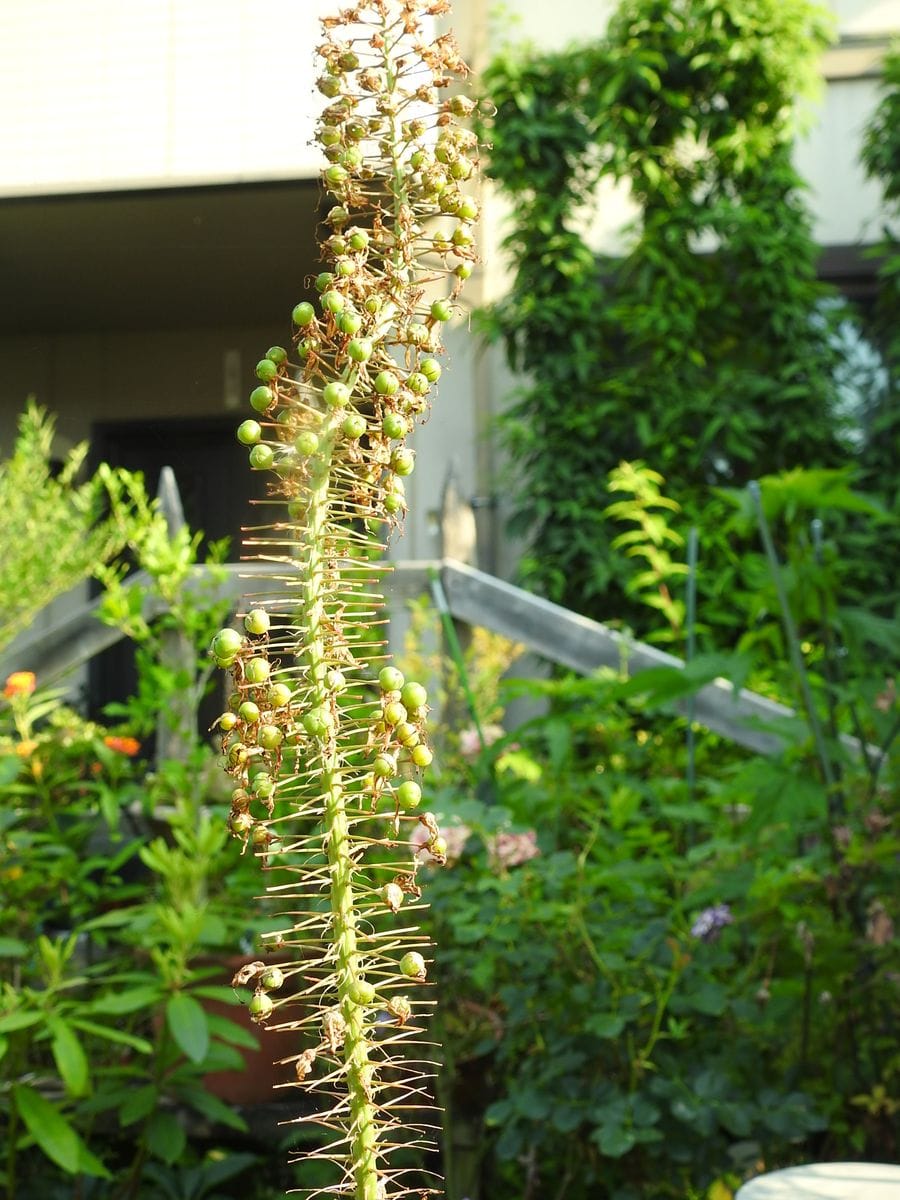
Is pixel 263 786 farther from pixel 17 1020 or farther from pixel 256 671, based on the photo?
pixel 17 1020

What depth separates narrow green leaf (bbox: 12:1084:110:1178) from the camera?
Result: 1572 millimetres

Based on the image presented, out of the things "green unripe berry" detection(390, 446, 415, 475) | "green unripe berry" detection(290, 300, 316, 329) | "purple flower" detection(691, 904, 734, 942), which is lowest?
"purple flower" detection(691, 904, 734, 942)

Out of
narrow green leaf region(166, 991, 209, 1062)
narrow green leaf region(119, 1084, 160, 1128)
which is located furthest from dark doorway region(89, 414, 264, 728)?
narrow green leaf region(119, 1084, 160, 1128)

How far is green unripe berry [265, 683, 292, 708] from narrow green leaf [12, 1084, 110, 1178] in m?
1.31

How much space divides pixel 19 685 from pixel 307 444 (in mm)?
1951

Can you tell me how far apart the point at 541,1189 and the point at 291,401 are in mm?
1810

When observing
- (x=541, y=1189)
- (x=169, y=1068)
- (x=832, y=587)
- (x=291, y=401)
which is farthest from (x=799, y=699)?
(x=291, y=401)

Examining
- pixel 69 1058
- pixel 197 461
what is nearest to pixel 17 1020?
pixel 69 1058

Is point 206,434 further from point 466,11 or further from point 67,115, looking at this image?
point 466,11

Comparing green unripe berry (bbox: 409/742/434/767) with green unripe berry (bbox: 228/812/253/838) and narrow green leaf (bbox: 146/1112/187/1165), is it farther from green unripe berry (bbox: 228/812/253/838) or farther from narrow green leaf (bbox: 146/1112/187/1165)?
narrow green leaf (bbox: 146/1112/187/1165)

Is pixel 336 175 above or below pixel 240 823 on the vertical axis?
above

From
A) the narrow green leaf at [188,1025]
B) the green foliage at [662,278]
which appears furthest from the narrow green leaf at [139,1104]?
the green foliage at [662,278]

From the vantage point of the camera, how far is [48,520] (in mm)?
2221

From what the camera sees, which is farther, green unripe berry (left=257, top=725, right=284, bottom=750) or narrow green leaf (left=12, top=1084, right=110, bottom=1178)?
narrow green leaf (left=12, top=1084, right=110, bottom=1178)
